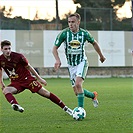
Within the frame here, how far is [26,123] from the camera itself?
32.5 ft

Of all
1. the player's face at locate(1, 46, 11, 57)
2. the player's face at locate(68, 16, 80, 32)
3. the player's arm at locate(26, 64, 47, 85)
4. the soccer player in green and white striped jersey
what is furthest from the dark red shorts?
the player's face at locate(68, 16, 80, 32)

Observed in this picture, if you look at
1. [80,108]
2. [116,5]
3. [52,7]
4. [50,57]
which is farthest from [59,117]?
[116,5]

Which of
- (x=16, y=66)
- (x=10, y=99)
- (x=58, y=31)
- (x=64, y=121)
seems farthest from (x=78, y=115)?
(x=58, y=31)

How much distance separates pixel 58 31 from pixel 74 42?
30297mm

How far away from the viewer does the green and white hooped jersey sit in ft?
36.6

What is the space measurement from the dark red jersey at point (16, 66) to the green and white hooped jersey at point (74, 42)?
3.12 ft

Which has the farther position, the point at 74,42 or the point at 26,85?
the point at 74,42

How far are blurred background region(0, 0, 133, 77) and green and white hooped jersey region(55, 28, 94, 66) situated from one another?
28.5 m

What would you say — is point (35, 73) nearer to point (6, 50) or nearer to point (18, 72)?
point (18, 72)

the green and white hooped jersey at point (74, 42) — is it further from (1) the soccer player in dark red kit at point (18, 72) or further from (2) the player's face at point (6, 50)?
(2) the player's face at point (6, 50)

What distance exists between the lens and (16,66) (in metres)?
10.5

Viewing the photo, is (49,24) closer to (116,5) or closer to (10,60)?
(116,5)

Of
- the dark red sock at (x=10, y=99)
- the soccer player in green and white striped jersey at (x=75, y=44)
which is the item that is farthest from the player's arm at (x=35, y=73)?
the soccer player in green and white striped jersey at (x=75, y=44)

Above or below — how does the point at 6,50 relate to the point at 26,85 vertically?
above
